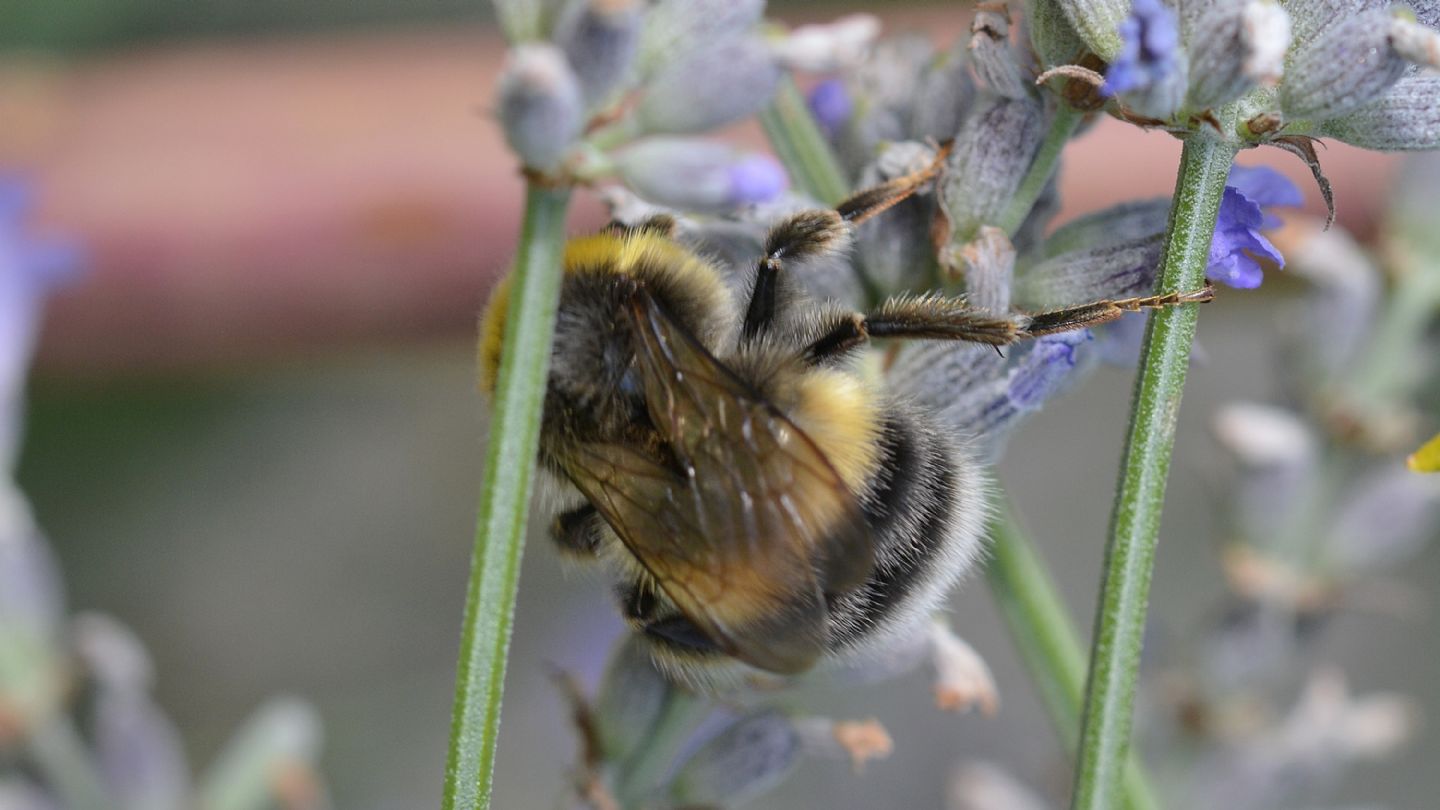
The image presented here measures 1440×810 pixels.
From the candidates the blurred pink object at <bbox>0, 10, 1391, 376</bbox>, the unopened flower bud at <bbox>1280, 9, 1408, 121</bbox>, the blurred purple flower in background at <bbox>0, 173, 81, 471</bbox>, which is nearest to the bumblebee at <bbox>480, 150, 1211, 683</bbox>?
the unopened flower bud at <bbox>1280, 9, 1408, 121</bbox>

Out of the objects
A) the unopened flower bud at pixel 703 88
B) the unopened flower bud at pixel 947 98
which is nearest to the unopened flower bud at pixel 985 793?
the unopened flower bud at pixel 947 98

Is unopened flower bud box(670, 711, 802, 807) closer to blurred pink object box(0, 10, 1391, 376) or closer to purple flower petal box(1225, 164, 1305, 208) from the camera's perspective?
purple flower petal box(1225, 164, 1305, 208)

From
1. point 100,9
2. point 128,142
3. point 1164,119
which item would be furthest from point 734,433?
point 100,9

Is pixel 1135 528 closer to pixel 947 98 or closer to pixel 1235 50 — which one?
pixel 1235 50

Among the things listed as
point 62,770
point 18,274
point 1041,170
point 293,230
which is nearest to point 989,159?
point 1041,170

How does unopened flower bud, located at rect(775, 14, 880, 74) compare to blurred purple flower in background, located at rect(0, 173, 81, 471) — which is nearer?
unopened flower bud, located at rect(775, 14, 880, 74)

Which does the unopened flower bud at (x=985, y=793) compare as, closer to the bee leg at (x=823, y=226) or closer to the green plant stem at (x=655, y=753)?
the green plant stem at (x=655, y=753)
